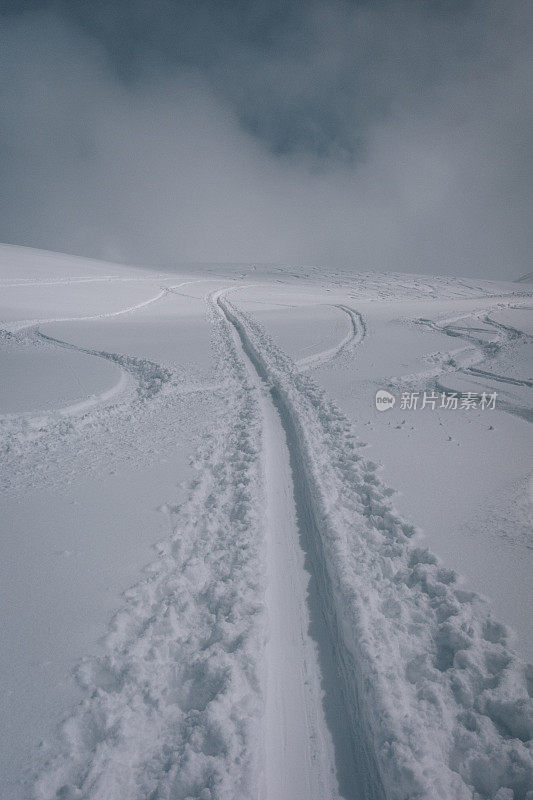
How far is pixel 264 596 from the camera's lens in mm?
3031

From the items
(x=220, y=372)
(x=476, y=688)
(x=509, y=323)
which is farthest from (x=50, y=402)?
(x=509, y=323)

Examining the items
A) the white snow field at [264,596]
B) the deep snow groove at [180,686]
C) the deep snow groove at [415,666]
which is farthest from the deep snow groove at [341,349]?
the deep snow groove at [180,686]

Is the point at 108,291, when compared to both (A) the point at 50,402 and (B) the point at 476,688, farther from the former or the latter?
(B) the point at 476,688

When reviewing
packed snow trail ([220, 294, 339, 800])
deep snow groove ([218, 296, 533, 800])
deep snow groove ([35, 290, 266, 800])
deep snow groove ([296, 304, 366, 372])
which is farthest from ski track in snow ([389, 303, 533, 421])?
deep snow groove ([35, 290, 266, 800])

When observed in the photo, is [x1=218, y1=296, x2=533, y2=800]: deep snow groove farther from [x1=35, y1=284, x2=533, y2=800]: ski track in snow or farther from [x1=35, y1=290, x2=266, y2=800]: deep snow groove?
[x1=35, y1=290, x2=266, y2=800]: deep snow groove

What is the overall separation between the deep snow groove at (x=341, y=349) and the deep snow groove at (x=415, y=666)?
583 cm

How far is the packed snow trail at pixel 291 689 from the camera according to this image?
2.11 meters

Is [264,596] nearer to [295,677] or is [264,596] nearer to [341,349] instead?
[295,677]

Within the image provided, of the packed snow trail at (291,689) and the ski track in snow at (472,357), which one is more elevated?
the ski track in snow at (472,357)

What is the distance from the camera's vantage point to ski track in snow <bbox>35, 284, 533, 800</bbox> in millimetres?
2035

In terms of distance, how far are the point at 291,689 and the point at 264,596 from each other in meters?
0.66

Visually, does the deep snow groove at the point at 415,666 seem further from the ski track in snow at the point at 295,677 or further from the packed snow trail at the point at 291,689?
the packed snow trail at the point at 291,689

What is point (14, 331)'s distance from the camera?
1235cm

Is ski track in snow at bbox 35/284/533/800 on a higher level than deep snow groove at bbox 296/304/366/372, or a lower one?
lower
